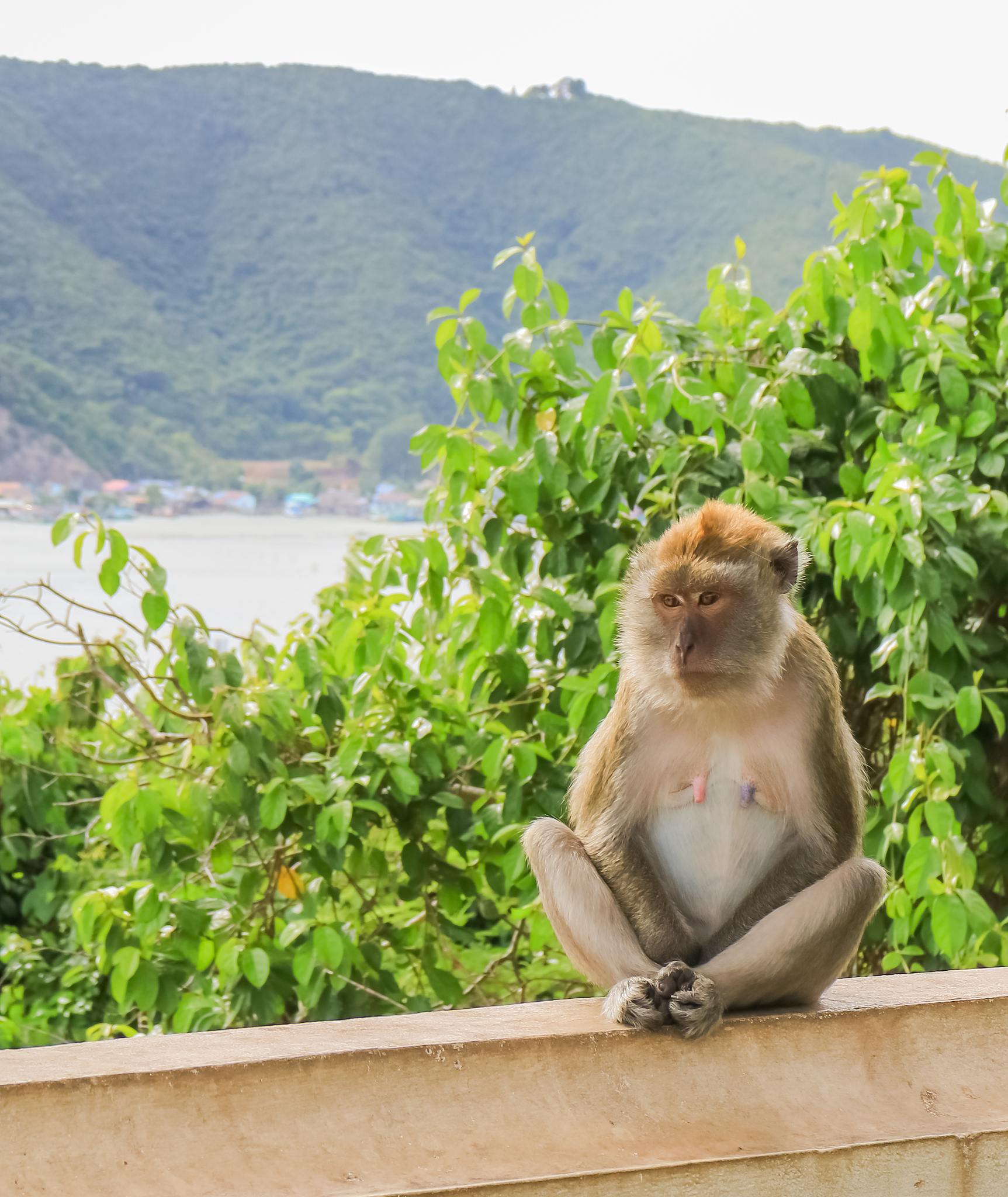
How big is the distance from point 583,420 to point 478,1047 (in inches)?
56.4

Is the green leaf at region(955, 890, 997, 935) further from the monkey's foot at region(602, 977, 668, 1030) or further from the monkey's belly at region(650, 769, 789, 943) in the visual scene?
the monkey's foot at region(602, 977, 668, 1030)

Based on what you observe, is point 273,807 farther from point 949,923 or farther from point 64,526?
point 949,923

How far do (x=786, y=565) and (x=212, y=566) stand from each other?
10.1ft

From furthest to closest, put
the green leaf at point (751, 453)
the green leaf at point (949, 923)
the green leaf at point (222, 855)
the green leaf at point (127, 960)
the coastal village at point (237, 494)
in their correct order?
1. the coastal village at point (237, 494)
2. the green leaf at point (222, 855)
3. the green leaf at point (127, 960)
4. the green leaf at point (751, 453)
5. the green leaf at point (949, 923)

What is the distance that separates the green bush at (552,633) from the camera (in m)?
2.66

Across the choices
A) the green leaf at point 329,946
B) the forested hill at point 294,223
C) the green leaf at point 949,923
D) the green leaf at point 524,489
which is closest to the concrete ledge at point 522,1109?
the green leaf at point 949,923

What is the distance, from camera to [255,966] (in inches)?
111

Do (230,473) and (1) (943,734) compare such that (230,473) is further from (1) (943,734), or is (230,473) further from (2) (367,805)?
(1) (943,734)

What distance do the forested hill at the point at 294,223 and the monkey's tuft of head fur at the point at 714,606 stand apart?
413cm

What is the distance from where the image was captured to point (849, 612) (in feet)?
10.3

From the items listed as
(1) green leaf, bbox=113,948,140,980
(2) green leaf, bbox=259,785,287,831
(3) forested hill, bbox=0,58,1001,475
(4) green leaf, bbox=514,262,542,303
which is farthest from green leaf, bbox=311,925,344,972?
(3) forested hill, bbox=0,58,1001,475

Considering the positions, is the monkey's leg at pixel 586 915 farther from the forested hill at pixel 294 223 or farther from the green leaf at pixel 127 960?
the forested hill at pixel 294 223

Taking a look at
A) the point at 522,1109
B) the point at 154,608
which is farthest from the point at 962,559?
the point at 154,608

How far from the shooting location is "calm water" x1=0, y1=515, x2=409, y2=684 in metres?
3.05
